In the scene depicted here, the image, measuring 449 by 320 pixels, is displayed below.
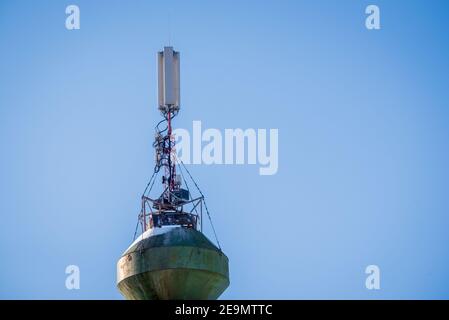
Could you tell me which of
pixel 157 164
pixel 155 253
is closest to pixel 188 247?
pixel 155 253

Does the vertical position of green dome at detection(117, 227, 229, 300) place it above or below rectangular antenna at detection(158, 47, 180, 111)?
below

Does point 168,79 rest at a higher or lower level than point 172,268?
higher

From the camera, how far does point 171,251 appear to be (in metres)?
84.0

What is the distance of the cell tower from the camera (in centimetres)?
8306

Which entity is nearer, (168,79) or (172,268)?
(172,268)

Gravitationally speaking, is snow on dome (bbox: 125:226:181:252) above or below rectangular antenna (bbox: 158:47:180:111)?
below

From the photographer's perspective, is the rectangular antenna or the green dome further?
the rectangular antenna

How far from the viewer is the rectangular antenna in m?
89.9

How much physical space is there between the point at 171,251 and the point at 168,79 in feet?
41.8
